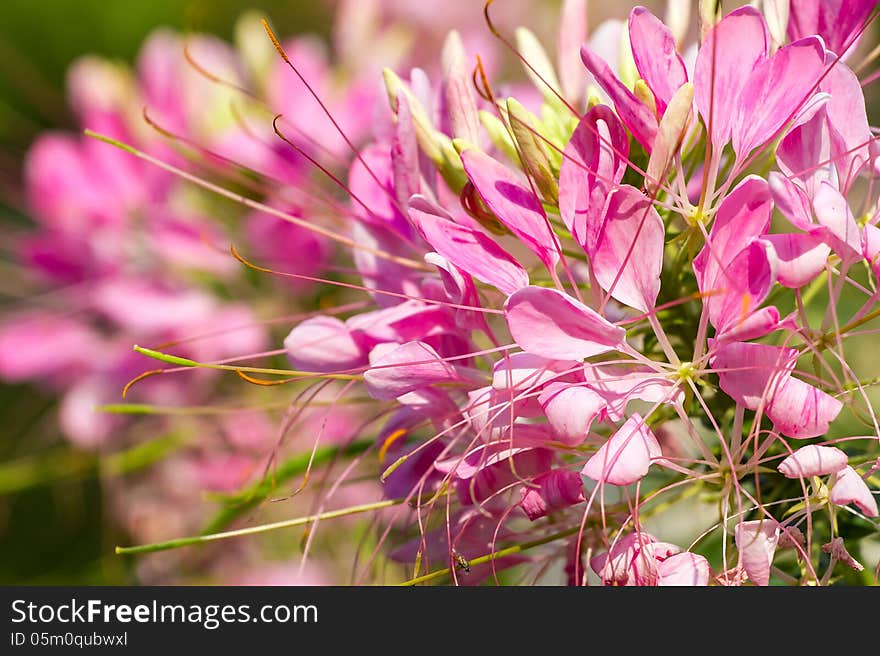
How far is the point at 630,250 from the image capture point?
477 millimetres

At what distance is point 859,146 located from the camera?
0.47 m

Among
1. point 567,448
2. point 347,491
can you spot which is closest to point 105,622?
point 567,448

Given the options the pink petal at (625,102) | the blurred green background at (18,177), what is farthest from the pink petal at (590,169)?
the blurred green background at (18,177)

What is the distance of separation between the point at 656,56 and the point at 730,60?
4cm

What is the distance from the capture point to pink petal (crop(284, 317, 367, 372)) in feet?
1.91

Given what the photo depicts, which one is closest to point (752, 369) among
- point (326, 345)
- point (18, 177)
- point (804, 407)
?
point (804, 407)

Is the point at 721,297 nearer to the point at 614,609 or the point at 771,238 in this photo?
the point at 771,238

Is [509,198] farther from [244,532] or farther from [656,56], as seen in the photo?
[244,532]

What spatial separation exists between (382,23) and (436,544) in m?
1.51

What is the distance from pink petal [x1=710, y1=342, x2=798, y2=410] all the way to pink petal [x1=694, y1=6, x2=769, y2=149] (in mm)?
124

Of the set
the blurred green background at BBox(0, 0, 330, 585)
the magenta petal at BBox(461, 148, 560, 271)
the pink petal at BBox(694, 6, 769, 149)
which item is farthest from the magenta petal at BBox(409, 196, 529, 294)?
the blurred green background at BBox(0, 0, 330, 585)

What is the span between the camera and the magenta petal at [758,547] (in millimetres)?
462

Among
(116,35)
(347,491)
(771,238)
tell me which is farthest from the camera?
(116,35)

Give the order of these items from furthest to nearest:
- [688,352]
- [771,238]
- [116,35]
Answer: [116,35], [688,352], [771,238]
